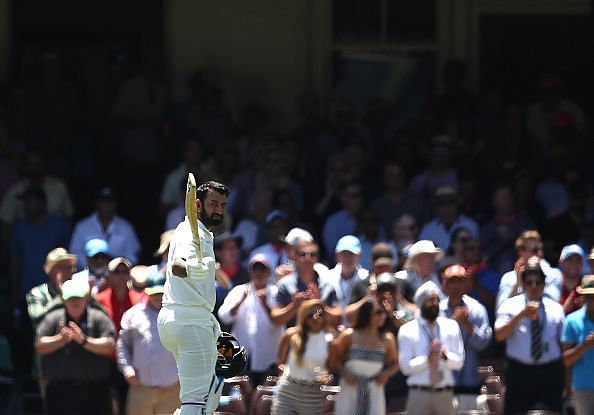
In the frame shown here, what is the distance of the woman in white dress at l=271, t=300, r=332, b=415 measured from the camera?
43.3 feet

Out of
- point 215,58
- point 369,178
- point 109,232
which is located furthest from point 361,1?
point 109,232

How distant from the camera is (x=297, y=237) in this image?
1422cm

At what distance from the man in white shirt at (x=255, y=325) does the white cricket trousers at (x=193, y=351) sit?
300 cm

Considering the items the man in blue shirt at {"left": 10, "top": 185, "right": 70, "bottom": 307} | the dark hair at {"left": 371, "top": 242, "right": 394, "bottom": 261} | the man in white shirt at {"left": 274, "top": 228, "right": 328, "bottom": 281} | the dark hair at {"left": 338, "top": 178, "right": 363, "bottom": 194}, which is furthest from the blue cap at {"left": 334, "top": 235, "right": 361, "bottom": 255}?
the man in blue shirt at {"left": 10, "top": 185, "right": 70, "bottom": 307}

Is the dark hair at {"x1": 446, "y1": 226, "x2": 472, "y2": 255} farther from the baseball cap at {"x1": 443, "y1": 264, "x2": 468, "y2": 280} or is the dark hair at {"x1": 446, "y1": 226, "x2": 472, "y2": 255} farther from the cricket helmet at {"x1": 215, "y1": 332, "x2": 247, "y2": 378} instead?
the cricket helmet at {"x1": 215, "y1": 332, "x2": 247, "y2": 378}

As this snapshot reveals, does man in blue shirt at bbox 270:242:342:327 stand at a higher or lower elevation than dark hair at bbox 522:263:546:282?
lower

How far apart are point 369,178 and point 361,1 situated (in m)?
2.82

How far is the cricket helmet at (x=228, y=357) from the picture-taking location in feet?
37.2

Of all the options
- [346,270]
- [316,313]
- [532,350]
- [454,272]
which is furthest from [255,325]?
[532,350]

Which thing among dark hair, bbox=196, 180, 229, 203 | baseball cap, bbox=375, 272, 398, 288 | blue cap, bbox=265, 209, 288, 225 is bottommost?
baseball cap, bbox=375, 272, 398, 288

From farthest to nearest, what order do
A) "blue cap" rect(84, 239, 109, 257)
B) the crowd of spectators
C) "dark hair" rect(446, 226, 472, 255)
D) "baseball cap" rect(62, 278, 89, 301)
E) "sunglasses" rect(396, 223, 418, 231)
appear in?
"sunglasses" rect(396, 223, 418, 231) < "dark hair" rect(446, 226, 472, 255) < "blue cap" rect(84, 239, 109, 257) < the crowd of spectators < "baseball cap" rect(62, 278, 89, 301)

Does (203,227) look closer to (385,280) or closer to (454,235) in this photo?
(385,280)

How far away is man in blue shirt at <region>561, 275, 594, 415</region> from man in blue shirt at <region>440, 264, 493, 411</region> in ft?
2.07

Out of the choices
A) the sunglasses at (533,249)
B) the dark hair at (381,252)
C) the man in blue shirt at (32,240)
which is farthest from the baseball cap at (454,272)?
the man in blue shirt at (32,240)
